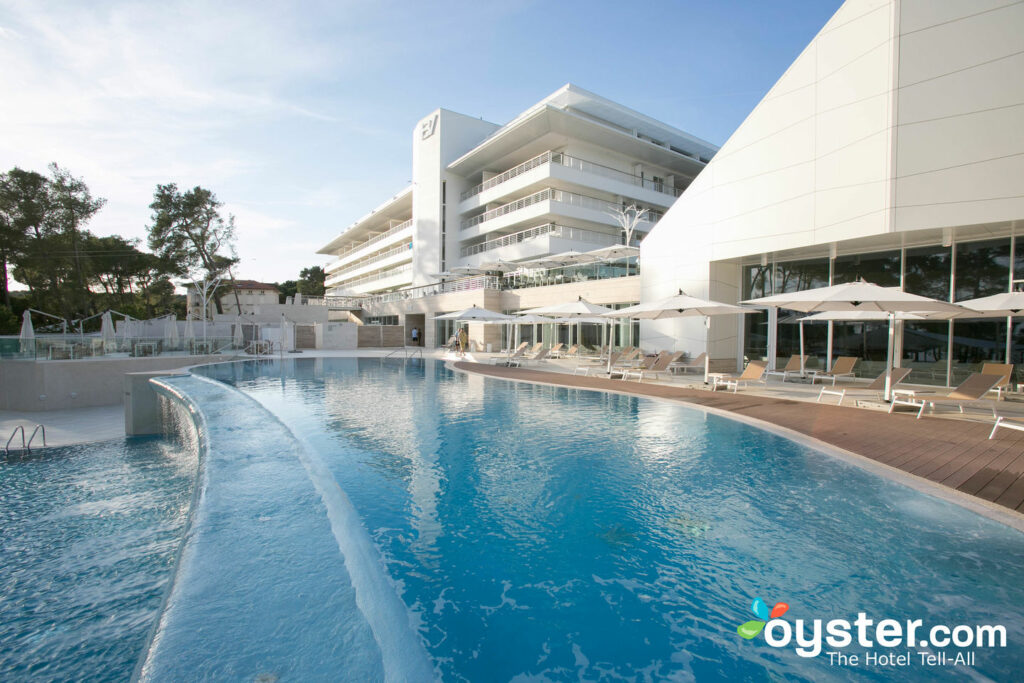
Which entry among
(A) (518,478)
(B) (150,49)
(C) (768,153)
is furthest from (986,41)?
(B) (150,49)

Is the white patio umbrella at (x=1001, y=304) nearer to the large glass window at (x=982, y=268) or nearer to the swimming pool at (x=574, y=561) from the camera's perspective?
the large glass window at (x=982, y=268)

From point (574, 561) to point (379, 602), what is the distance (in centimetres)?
137

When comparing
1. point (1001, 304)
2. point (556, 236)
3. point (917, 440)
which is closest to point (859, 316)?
point (1001, 304)

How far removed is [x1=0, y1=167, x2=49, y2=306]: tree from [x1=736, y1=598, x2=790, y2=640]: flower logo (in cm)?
4135

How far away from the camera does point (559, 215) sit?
28.4 meters

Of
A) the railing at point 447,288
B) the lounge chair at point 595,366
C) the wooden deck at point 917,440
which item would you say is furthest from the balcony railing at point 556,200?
the wooden deck at point 917,440

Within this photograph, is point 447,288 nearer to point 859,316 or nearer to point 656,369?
point 656,369

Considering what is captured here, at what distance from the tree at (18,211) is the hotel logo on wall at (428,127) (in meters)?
25.1

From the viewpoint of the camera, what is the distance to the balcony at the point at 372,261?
140 ft

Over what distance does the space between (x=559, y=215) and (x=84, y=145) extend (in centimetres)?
2207

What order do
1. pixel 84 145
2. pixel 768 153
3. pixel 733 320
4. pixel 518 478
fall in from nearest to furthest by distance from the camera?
1. pixel 518 478
2. pixel 84 145
3. pixel 768 153
4. pixel 733 320

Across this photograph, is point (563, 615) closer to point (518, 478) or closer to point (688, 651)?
point (688, 651)

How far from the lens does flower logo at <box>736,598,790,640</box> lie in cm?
252

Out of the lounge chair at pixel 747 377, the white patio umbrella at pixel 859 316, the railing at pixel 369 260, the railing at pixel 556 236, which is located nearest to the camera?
the white patio umbrella at pixel 859 316
